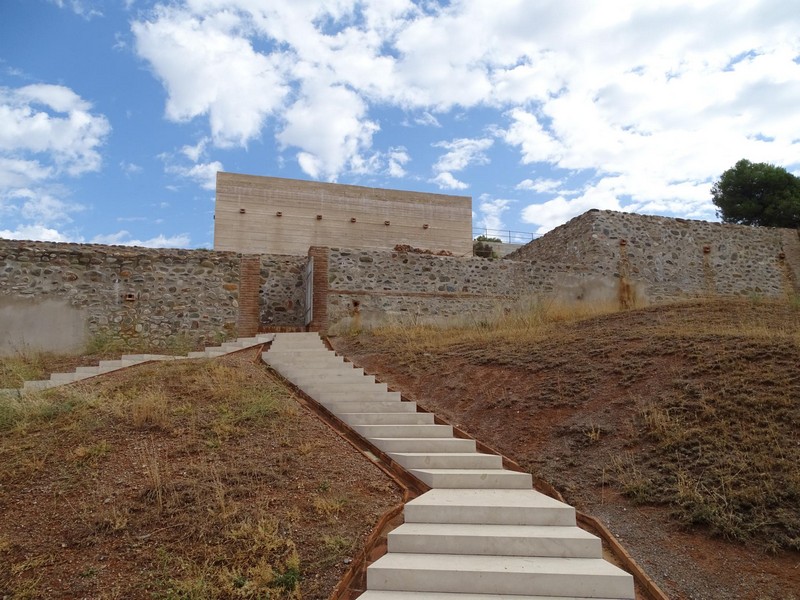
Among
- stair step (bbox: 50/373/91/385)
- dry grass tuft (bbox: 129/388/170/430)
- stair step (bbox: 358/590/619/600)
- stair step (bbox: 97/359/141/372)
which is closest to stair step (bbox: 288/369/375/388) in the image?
dry grass tuft (bbox: 129/388/170/430)

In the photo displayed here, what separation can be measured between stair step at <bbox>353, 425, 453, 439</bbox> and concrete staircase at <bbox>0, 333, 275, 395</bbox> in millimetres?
4712

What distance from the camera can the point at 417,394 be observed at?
27.0 feet

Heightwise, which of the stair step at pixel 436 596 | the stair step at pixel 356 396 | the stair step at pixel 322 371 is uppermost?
the stair step at pixel 322 371

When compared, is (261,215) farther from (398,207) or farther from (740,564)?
(740,564)

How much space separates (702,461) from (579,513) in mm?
1188

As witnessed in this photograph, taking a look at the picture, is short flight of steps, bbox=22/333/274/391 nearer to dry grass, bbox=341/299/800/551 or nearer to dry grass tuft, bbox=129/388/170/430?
dry grass tuft, bbox=129/388/170/430

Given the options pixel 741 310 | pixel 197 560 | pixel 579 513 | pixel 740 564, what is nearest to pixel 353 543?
pixel 197 560

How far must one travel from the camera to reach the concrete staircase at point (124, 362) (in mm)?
9154

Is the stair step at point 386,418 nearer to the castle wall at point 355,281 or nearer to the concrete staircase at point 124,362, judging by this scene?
the concrete staircase at point 124,362

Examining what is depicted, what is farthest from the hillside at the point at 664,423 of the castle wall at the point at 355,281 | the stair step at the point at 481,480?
the castle wall at the point at 355,281

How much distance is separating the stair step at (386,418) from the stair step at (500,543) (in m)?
2.55

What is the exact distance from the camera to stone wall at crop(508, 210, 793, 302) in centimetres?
1560

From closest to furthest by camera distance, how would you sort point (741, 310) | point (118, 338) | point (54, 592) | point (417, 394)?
1. point (54, 592)
2. point (417, 394)
3. point (741, 310)
4. point (118, 338)

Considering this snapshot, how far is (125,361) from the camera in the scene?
33.9ft
